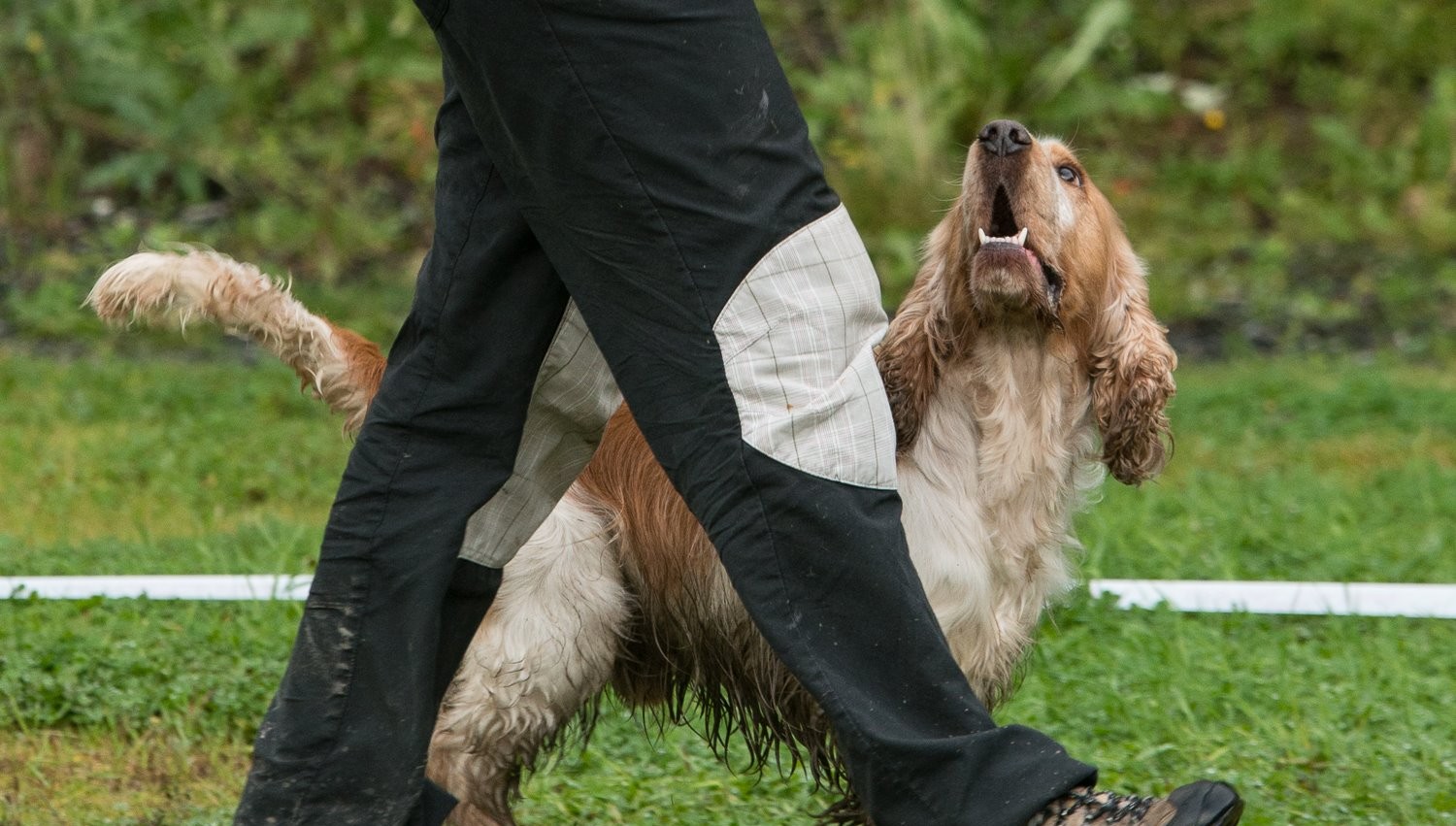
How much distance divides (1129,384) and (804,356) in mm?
1198

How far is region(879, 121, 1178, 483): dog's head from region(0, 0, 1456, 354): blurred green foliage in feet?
16.5

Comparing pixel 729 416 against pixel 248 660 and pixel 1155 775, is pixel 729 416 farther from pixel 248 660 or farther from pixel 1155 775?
pixel 248 660

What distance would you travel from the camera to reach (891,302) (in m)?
8.89

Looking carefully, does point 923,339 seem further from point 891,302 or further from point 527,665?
point 891,302

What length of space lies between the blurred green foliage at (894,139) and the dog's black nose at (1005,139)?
5201mm

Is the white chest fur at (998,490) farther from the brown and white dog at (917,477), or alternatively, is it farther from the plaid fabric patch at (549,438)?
the plaid fabric patch at (549,438)

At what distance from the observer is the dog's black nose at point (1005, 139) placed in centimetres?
366

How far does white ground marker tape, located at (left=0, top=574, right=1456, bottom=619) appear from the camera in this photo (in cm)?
493

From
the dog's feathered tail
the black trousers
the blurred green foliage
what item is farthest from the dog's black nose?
the blurred green foliage

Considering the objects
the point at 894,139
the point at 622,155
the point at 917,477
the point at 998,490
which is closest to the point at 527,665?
the point at 917,477

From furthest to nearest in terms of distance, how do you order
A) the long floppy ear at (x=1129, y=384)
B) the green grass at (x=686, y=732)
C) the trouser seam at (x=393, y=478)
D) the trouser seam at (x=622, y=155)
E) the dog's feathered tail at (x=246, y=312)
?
1. the green grass at (x=686, y=732)
2. the long floppy ear at (x=1129, y=384)
3. the dog's feathered tail at (x=246, y=312)
4. the trouser seam at (x=393, y=478)
5. the trouser seam at (x=622, y=155)

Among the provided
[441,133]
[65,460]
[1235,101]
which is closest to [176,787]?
[441,133]

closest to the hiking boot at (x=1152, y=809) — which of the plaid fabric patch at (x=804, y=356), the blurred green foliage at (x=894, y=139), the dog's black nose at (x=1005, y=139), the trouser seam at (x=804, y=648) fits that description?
the trouser seam at (x=804, y=648)

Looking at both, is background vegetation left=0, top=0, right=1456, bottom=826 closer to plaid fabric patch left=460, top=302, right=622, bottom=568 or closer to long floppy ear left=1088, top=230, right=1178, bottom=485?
long floppy ear left=1088, top=230, right=1178, bottom=485
